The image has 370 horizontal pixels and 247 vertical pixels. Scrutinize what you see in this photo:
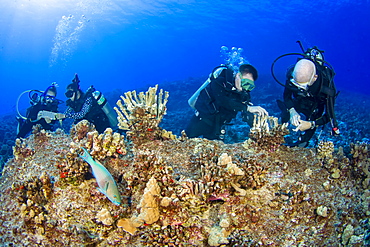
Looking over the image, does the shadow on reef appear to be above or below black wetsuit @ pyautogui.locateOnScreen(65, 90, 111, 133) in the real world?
below

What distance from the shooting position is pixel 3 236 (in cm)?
281

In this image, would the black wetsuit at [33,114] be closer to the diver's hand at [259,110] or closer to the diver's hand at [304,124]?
the diver's hand at [259,110]

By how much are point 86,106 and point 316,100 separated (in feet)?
25.5

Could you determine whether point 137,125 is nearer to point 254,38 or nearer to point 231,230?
point 231,230

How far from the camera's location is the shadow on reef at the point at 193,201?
2.58 meters

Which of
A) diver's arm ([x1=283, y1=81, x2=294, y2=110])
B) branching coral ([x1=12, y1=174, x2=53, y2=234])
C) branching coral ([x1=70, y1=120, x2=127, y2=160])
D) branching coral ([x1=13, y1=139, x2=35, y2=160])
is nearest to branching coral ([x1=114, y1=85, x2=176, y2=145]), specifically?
branching coral ([x1=70, y1=120, x2=127, y2=160])

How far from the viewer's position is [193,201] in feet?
9.07

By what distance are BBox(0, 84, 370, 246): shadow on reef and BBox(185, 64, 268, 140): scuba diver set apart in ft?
4.13

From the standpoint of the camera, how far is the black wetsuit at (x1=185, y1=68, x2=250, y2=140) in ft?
16.7

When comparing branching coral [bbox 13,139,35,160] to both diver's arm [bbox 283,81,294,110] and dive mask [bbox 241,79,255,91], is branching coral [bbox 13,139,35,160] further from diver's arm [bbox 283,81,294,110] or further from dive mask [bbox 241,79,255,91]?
diver's arm [bbox 283,81,294,110]

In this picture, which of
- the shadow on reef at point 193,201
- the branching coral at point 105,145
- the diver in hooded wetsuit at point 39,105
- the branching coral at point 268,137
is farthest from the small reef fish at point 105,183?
the diver in hooded wetsuit at point 39,105

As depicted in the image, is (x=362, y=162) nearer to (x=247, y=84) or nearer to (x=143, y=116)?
(x=247, y=84)

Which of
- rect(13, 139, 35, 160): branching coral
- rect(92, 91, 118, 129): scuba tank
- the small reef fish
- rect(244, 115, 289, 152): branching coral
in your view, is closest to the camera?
the small reef fish

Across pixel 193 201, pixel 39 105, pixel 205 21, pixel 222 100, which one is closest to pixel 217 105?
pixel 222 100
